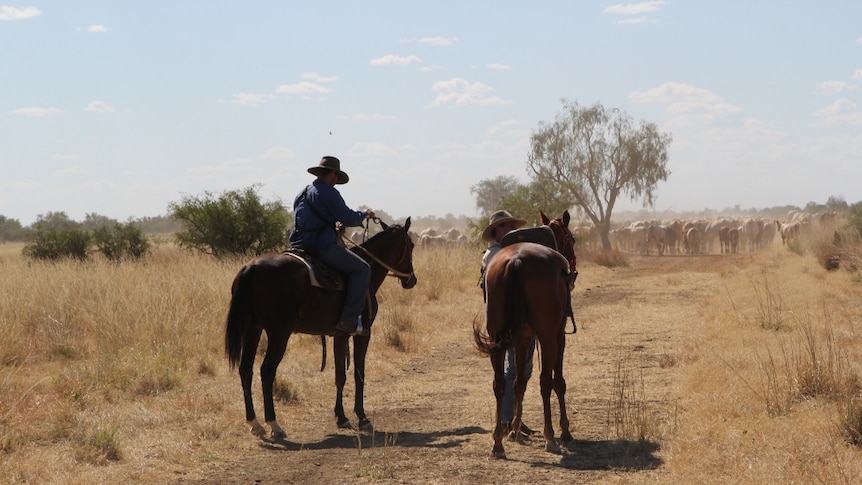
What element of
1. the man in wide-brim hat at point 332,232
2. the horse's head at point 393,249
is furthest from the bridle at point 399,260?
the man in wide-brim hat at point 332,232

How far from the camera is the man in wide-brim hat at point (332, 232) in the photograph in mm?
8867

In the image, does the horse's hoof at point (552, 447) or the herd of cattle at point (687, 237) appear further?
the herd of cattle at point (687, 237)

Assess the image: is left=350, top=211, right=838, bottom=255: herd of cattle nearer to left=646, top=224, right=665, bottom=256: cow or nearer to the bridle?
left=646, top=224, right=665, bottom=256: cow

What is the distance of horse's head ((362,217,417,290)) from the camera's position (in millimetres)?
9945

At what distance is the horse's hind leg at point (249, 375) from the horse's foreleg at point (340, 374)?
2.74 feet

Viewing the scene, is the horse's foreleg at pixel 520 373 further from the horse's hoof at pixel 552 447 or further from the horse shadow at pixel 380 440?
the horse shadow at pixel 380 440

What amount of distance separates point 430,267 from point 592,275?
690cm

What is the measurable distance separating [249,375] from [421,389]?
288cm

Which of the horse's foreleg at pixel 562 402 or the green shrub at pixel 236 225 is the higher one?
the green shrub at pixel 236 225

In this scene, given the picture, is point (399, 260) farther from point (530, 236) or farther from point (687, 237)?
point (687, 237)

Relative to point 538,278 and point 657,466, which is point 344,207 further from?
point 657,466

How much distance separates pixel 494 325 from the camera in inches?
296

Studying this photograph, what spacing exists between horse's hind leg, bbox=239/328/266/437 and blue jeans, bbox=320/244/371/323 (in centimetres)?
92

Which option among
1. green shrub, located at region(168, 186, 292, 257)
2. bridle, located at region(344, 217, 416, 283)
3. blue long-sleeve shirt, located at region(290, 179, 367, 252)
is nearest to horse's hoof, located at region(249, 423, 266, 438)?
blue long-sleeve shirt, located at region(290, 179, 367, 252)
